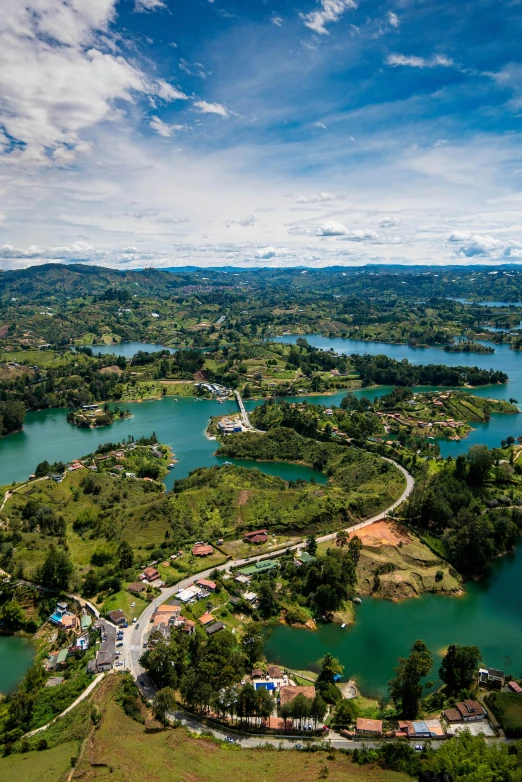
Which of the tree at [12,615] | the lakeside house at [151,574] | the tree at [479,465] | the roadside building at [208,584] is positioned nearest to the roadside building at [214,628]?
the roadside building at [208,584]

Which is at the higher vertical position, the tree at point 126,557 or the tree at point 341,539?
the tree at point 126,557

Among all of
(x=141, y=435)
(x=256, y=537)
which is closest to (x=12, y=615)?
(x=256, y=537)

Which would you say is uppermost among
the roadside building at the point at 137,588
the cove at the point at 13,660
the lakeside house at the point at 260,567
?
the roadside building at the point at 137,588

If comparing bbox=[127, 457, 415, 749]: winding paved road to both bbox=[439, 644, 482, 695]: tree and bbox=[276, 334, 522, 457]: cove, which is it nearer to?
bbox=[439, 644, 482, 695]: tree

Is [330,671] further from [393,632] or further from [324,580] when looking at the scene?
[324,580]

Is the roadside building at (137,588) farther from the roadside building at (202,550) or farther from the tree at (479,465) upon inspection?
the tree at (479,465)

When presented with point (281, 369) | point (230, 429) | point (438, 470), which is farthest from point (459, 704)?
point (281, 369)
